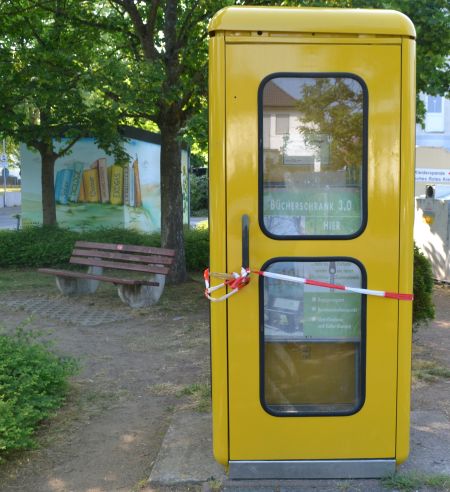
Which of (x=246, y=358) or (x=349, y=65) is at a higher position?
(x=349, y=65)

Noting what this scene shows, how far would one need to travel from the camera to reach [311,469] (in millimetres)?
3236

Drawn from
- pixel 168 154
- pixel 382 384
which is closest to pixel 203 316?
pixel 168 154

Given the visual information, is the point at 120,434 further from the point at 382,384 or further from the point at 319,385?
the point at 382,384

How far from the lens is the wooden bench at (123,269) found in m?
8.42

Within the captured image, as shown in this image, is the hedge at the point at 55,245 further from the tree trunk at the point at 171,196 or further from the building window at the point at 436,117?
the building window at the point at 436,117

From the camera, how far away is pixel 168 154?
9.91 m

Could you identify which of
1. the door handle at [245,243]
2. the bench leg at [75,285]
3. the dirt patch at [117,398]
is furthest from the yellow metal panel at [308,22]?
the bench leg at [75,285]

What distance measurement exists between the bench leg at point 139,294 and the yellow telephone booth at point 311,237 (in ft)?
17.4

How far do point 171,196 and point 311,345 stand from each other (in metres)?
6.90

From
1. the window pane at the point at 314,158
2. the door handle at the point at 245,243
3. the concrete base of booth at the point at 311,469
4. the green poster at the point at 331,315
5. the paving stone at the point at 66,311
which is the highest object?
the window pane at the point at 314,158

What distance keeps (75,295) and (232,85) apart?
6809mm

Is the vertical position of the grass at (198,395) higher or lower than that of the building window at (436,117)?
lower

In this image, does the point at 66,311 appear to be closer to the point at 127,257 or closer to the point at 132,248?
the point at 127,257

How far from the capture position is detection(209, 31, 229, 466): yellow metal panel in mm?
3006
